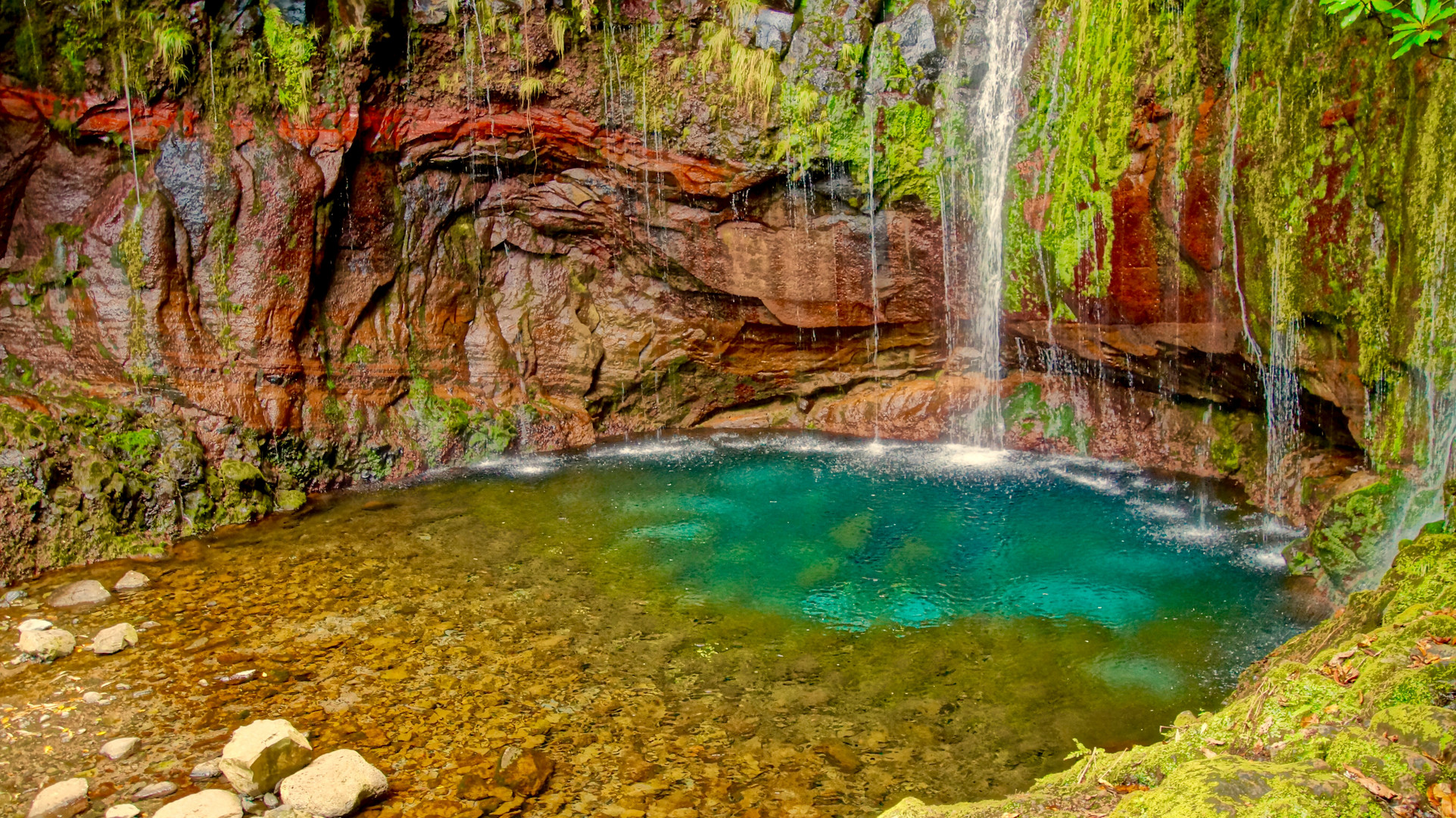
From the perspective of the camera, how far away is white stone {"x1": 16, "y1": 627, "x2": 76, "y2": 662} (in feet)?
19.2

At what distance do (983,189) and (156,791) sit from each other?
9.60m

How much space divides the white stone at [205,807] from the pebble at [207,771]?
258mm

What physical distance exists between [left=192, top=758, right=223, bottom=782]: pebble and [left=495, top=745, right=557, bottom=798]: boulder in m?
1.46

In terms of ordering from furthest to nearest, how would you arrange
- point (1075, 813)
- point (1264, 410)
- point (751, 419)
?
point (751, 419) → point (1264, 410) → point (1075, 813)

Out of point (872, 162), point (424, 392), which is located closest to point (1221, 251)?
point (872, 162)

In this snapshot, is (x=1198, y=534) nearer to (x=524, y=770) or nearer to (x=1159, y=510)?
(x=1159, y=510)

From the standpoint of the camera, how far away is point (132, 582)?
23.2 ft

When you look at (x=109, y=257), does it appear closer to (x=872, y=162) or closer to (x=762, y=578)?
(x=762, y=578)

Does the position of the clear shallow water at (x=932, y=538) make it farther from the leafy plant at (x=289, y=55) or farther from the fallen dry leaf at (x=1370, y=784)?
the leafy plant at (x=289, y=55)

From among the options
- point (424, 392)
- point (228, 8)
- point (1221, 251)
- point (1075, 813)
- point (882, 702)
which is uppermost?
point (228, 8)

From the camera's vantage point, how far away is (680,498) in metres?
9.38

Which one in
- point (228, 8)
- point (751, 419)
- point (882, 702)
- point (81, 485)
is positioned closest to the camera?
point (882, 702)

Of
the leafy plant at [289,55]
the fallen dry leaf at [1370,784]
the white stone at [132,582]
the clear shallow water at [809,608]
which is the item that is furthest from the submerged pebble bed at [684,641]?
the leafy plant at [289,55]

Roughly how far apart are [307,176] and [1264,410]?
416 inches
